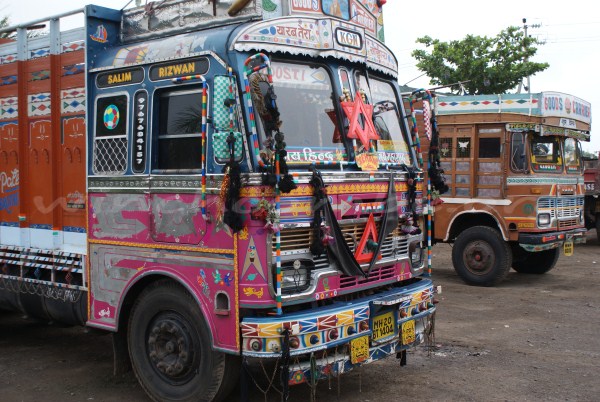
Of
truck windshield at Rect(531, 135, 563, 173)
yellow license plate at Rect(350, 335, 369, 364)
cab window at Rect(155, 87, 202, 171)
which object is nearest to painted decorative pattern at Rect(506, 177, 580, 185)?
truck windshield at Rect(531, 135, 563, 173)

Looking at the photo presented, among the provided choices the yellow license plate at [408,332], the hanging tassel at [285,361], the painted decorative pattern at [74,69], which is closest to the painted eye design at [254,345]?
the hanging tassel at [285,361]

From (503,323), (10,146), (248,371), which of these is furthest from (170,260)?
(503,323)

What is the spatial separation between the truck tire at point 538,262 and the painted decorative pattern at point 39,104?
8.58 meters

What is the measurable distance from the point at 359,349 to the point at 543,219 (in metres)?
6.54

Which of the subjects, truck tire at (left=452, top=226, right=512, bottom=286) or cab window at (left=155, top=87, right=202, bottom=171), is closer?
cab window at (left=155, top=87, right=202, bottom=171)

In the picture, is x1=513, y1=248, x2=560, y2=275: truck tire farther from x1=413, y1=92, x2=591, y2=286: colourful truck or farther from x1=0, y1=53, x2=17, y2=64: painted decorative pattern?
x1=0, y1=53, x2=17, y2=64: painted decorative pattern

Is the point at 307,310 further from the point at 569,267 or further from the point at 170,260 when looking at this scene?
the point at 569,267

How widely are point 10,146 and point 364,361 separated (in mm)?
4082

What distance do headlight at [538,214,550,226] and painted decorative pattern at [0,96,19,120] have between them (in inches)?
305

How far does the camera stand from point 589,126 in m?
12.1

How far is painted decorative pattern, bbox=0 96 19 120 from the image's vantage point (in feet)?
21.0

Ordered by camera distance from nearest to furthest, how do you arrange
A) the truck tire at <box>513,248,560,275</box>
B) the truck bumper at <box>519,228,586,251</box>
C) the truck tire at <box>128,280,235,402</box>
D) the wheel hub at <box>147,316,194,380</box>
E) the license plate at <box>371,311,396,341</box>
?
the truck tire at <box>128,280,235,402</box> < the wheel hub at <box>147,316,194,380</box> < the license plate at <box>371,311,396,341</box> < the truck bumper at <box>519,228,586,251</box> < the truck tire at <box>513,248,560,275</box>

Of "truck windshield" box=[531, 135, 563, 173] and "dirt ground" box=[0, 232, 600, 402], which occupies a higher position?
"truck windshield" box=[531, 135, 563, 173]

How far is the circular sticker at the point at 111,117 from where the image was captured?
543 centimetres
